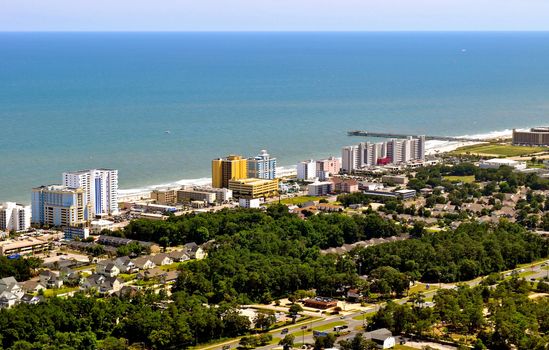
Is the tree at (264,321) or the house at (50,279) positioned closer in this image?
the tree at (264,321)

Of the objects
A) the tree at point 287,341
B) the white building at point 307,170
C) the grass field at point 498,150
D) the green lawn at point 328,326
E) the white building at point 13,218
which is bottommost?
the green lawn at point 328,326

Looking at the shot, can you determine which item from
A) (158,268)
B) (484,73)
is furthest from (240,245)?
(484,73)

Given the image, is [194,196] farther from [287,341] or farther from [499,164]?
[287,341]

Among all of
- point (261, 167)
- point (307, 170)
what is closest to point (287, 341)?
point (261, 167)

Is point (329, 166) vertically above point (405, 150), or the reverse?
point (405, 150)

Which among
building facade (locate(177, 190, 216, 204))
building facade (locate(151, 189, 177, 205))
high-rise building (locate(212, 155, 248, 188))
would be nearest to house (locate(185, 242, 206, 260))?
building facade (locate(177, 190, 216, 204))

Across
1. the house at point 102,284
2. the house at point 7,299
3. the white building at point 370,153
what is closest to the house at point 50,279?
the house at point 102,284

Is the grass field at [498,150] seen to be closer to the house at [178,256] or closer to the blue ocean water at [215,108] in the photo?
the blue ocean water at [215,108]

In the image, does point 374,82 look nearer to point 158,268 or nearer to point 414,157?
point 414,157
